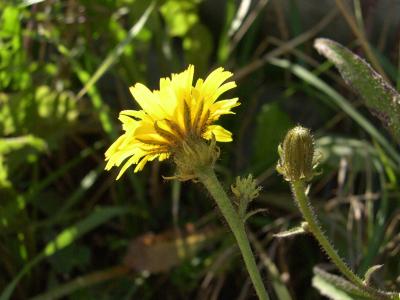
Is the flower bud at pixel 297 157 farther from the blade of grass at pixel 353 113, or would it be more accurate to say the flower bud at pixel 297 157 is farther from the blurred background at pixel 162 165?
the blade of grass at pixel 353 113

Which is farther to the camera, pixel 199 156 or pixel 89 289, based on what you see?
pixel 89 289

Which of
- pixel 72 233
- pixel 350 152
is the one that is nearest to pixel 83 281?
pixel 72 233

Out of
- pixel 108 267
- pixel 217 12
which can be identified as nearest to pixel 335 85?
pixel 217 12

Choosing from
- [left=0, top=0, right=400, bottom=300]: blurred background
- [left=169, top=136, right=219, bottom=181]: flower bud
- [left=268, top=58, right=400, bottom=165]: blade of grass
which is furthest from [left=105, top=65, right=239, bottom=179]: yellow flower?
[left=268, top=58, right=400, bottom=165]: blade of grass

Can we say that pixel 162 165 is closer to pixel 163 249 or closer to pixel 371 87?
pixel 163 249

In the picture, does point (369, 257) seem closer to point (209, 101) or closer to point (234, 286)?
point (234, 286)

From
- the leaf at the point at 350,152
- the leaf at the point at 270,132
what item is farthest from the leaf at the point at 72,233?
the leaf at the point at 350,152

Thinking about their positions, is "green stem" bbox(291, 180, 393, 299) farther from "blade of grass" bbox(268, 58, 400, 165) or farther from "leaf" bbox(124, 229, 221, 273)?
"leaf" bbox(124, 229, 221, 273)
